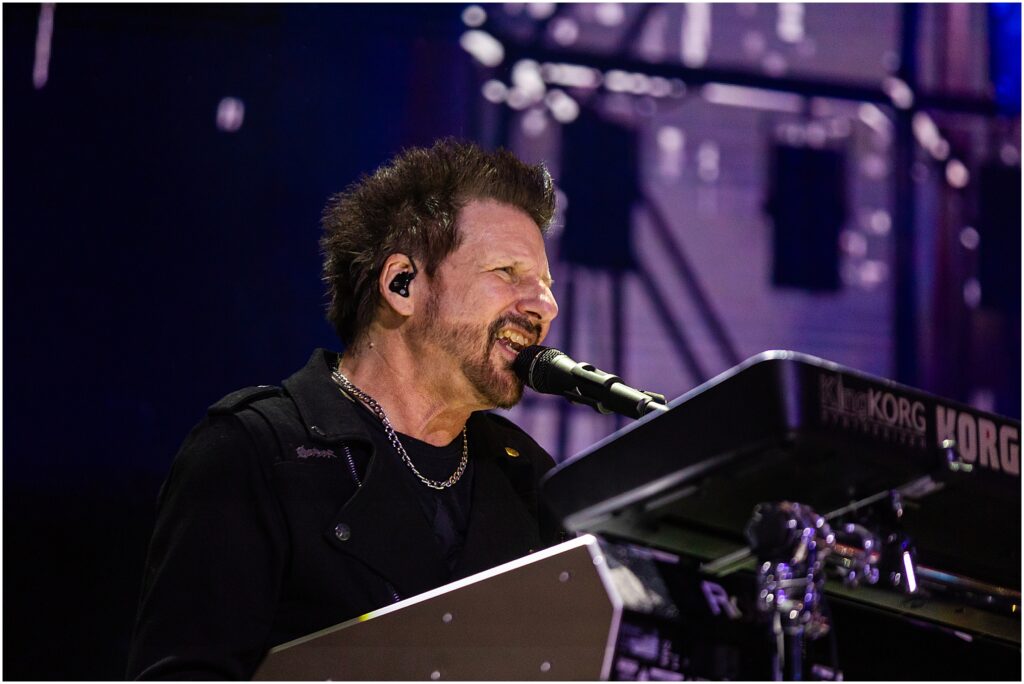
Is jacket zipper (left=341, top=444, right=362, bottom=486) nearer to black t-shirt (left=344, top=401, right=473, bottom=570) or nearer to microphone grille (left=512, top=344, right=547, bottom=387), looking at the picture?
black t-shirt (left=344, top=401, right=473, bottom=570)

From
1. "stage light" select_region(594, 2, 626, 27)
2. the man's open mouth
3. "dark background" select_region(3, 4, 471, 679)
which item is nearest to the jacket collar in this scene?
the man's open mouth

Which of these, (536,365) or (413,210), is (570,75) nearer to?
(413,210)

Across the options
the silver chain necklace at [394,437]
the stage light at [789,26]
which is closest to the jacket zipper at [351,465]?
the silver chain necklace at [394,437]

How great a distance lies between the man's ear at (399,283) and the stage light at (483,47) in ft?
3.77

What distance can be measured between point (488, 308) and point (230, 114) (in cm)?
129

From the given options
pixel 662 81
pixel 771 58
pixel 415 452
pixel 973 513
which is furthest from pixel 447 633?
pixel 771 58

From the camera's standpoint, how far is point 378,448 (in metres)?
1.79

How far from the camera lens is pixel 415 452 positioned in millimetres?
1925

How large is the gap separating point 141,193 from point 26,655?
1.14 meters

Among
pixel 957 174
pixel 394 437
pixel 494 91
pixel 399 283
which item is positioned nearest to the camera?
pixel 394 437

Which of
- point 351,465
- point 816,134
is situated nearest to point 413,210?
point 351,465

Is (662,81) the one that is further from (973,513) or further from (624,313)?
(973,513)

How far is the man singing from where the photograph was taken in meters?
1.54

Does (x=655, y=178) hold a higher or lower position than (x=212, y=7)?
lower
